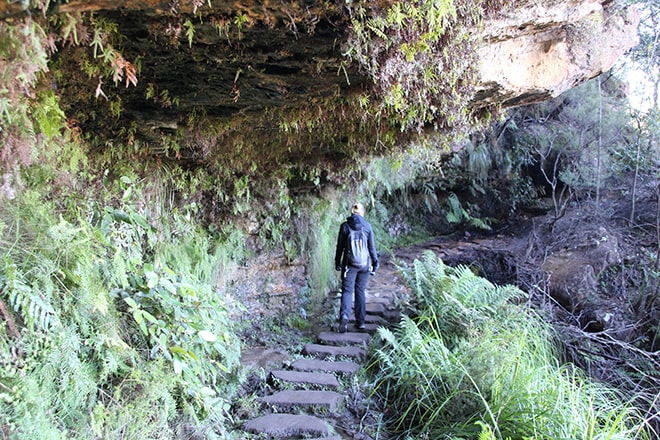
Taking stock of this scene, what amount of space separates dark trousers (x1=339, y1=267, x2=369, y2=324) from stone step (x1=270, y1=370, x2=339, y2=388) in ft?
4.50

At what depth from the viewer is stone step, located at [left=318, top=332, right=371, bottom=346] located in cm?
509

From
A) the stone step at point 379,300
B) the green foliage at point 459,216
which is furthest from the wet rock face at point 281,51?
the green foliage at point 459,216

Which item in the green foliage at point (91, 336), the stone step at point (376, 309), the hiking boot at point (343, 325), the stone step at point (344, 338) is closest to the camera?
the green foliage at point (91, 336)

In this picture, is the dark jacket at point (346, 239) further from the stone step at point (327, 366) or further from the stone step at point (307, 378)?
the stone step at point (307, 378)

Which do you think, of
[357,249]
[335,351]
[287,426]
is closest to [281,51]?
[287,426]

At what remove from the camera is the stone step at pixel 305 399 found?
3.65 meters

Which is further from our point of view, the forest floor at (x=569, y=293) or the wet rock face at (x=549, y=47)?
the forest floor at (x=569, y=293)

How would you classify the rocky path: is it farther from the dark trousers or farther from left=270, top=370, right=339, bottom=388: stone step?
the dark trousers

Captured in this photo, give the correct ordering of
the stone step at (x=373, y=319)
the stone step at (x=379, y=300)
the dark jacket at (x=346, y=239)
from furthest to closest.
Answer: the stone step at (x=379, y=300), the stone step at (x=373, y=319), the dark jacket at (x=346, y=239)

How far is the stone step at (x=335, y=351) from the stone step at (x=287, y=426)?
4.19ft

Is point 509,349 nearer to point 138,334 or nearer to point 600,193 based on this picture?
point 138,334

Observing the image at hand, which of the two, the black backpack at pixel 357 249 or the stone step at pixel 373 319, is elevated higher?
the black backpack at pixel 357 249

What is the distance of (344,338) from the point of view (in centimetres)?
517

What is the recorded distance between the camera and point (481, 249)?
9484mm
